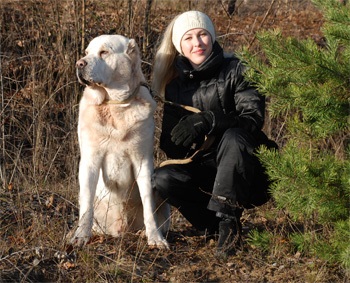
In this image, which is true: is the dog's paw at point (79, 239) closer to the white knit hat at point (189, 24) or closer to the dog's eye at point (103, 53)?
the dog's eye at point (103, 53)

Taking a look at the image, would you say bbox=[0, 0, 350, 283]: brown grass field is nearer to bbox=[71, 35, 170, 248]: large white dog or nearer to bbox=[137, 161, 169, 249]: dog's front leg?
bbox=[137, 161, 169, 249]: dog's front leg

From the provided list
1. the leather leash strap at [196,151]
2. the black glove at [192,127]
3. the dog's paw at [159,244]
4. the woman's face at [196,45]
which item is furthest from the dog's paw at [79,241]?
the woman's face at [196,45]

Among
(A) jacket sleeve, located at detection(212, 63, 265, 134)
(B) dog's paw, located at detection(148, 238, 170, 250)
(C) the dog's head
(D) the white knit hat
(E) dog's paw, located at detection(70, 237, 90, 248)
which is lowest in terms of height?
(B) dog's paw, located at detection(148, 238, 170, 250)

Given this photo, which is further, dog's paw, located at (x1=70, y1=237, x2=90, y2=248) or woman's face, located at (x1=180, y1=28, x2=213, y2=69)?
woman's face, located at (x1=180, y1=28, x2=213, y2=69)

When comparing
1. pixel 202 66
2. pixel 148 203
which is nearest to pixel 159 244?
pixel 148 203

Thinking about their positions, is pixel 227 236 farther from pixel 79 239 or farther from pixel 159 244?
pixel 79 239

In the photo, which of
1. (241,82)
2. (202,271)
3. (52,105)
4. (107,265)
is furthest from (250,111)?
(52,105)

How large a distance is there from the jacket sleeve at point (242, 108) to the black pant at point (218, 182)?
3.7 inches

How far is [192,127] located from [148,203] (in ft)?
1.98

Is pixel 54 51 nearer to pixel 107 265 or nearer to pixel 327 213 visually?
pixel 107 265

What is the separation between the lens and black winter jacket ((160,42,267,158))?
411 centimetres

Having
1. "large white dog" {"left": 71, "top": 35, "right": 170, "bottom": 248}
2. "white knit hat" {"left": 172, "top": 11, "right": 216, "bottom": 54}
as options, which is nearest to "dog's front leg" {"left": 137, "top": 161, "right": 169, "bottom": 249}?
A: "large white dog" {"left": 71, "top": 35, "right": 170, "bottom": 248}

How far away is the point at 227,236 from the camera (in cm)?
405

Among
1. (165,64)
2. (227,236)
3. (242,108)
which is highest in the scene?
(165,64)
